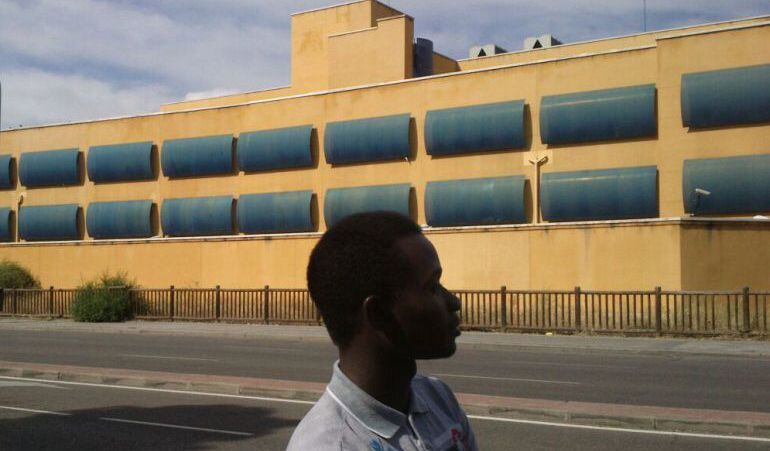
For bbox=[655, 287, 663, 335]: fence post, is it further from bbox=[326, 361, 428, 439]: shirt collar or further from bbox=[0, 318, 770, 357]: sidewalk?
bbox=[326, 361, 428, 439]: shirt collar

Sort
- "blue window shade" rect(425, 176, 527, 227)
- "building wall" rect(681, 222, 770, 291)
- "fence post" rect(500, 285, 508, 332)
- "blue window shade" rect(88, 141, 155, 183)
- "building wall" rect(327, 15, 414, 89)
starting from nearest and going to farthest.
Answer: "fence post" rect(500, 285, 508, 332) < "building wall" rect(681, 222, 770, 291) < "blue window shade" rect(425, 176, 527, 227) < "building wall" rect(327, 15, 414, 89) < "blue window shade" rect(88, 141, 155, 183)

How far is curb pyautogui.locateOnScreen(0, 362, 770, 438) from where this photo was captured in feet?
33.6

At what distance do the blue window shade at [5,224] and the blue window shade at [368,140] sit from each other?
18.3 m

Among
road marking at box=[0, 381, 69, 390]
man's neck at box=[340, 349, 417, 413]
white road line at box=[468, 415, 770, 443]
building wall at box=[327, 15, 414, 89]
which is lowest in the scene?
road marking at box=[0, 381, 69, 390]

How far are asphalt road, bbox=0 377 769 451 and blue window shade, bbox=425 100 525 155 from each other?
21472 millimetres

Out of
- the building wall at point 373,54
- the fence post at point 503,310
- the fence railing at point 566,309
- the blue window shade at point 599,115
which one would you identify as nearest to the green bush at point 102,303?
the fence railing at point 566,309

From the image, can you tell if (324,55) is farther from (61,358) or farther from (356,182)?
(61,358)

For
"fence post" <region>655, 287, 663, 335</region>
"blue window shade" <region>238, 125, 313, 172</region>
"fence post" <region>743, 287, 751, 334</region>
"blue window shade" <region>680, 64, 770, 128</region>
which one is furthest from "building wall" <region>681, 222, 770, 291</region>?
"blue window shade" <region>238, 125, 313, 172</region>

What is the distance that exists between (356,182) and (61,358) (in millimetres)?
18612

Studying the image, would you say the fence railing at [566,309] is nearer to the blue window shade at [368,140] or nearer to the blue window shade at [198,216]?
the blue window shade at [198,216]

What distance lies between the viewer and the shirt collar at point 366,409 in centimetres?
225

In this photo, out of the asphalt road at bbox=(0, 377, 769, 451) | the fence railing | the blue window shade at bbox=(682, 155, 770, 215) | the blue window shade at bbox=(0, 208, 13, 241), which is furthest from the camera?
the blue window shade at bbox=(0, 208, 13, 241)

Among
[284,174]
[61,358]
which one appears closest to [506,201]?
[284,174]

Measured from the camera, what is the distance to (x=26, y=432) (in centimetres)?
1088
